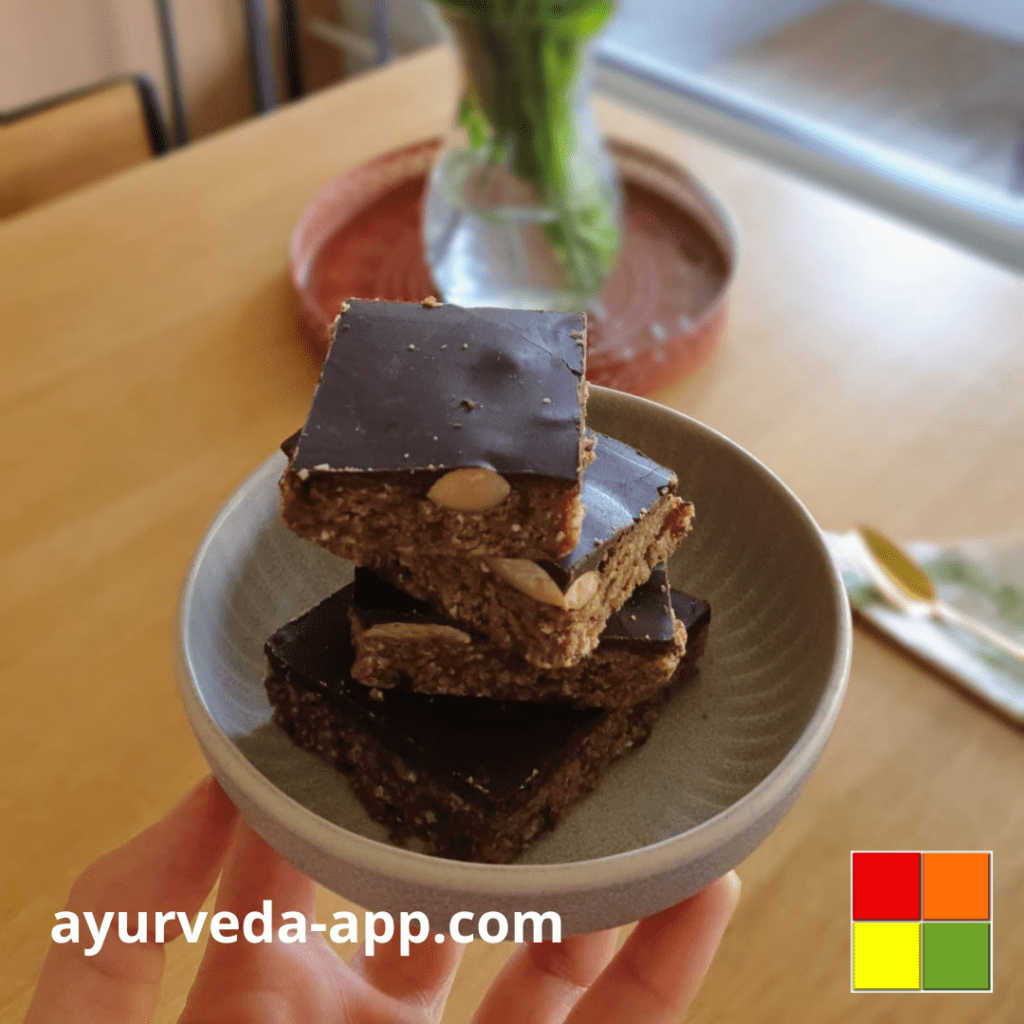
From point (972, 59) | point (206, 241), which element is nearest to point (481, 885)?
point (206, 241)

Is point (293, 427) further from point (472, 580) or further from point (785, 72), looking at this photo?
point (785, 72)

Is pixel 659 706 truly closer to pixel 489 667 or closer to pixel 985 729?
pixel 489 667

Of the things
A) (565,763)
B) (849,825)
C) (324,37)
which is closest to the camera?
(565,763)

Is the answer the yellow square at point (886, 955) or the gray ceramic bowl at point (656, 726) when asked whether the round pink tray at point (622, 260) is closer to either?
the gray ceramic bowl at point (656, 726)

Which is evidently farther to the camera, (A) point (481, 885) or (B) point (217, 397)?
(B) point (217, 397)

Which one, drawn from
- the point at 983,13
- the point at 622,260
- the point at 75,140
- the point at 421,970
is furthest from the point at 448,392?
the point at 983,13

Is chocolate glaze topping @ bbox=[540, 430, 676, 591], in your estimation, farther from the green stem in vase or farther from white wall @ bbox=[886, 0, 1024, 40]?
white wall @ bbox=[886, 0, 1024, 40]
